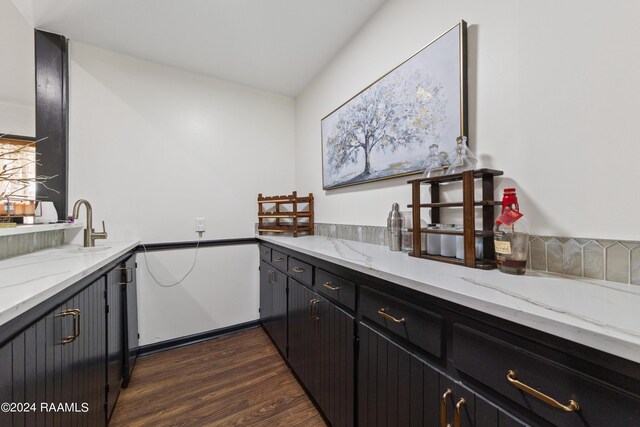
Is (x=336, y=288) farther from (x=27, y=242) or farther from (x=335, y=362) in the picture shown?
(x=27, y=242)

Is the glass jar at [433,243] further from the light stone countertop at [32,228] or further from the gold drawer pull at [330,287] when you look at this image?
the light stone countertop at [32,228]

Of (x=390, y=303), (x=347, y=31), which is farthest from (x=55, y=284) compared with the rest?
(x=347, y=31)

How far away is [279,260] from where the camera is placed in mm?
1835

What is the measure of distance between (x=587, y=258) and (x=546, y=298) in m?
0.35

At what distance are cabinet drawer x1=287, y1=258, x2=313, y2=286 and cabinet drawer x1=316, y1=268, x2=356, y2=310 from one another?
3.6 inches

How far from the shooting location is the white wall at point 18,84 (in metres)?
1.64

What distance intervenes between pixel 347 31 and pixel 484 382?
6.72 ft

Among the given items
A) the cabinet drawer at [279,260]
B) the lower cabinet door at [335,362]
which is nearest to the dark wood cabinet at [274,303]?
the cabinet drawer at [279,260]

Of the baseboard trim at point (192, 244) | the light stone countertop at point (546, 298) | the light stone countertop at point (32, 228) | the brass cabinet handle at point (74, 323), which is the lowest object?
the brass cabinet handle at point (74, 323)

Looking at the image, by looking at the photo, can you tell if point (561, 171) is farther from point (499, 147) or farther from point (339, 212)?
point (339, 212)

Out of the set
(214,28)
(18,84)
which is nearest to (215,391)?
(214,28)

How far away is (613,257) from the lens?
70 cm

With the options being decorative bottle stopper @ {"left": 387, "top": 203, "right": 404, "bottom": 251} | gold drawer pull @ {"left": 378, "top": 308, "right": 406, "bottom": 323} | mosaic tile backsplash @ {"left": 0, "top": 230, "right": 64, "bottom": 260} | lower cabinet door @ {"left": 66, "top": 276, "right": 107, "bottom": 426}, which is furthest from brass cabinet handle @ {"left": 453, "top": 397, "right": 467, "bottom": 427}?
mosaic tile backsplash @ {"left": 0, "top": 230, "right": 64, "bottom": 260}

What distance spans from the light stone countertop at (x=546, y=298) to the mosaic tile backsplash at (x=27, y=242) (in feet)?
5.54
